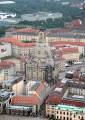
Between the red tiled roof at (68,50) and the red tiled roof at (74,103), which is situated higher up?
the red tiled roof at (74,103)

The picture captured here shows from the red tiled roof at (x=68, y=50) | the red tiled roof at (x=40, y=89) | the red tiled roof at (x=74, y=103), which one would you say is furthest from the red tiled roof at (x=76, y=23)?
the red tiled roof at (x=74, y=103)

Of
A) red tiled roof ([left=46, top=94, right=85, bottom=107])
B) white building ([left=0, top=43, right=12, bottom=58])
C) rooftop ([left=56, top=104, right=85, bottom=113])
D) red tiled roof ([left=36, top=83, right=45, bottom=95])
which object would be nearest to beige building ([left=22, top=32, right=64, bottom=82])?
red tiled roof ([left=36, top=83, right=45, bottom=95])

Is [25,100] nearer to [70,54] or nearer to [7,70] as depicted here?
[7,70]

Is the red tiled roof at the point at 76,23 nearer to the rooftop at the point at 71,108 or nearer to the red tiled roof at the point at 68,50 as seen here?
the red tiled roof at the point at 68,50

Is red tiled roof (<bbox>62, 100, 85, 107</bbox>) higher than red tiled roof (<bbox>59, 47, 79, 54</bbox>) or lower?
higher

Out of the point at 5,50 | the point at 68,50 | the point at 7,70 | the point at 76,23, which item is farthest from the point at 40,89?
the point at 76,23

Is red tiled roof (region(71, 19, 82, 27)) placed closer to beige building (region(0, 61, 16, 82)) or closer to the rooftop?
beige building (region(0, 61, 16, 82))

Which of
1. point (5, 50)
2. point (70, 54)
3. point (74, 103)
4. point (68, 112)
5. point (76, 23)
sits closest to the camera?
point (68, 112)

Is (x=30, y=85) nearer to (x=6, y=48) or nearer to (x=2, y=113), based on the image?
(x=2, y=113)

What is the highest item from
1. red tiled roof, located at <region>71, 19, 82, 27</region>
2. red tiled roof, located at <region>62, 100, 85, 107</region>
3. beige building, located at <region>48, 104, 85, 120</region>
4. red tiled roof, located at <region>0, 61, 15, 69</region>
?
red tiled roof, located at <region>0, 61, 15, 69</region>

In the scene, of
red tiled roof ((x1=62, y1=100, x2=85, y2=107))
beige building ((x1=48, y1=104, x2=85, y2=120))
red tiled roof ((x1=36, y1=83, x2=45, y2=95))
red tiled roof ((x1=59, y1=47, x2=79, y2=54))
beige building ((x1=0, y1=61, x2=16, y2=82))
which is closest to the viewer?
beige building ((x1=48, y1=104, x2=85, y2=120))

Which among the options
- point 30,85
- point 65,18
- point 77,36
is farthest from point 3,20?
point 30,85
